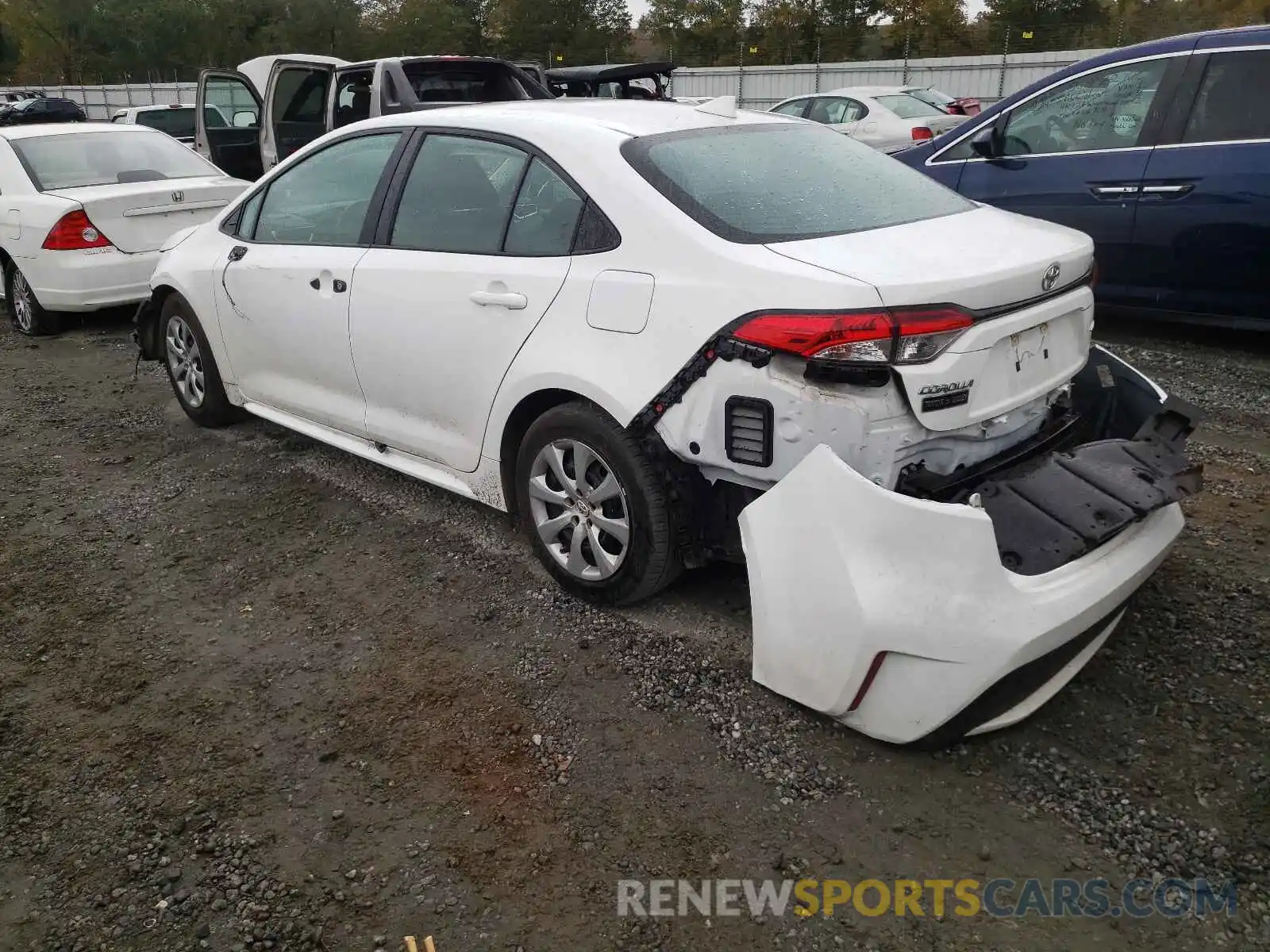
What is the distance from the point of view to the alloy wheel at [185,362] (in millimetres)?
5293

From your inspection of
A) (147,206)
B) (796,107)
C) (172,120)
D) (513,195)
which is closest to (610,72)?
(147,206)

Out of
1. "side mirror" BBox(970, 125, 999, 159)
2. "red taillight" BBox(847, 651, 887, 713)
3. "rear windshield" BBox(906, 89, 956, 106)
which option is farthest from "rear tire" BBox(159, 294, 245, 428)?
"rear windshield" BBox(906, 89, 956, 106)

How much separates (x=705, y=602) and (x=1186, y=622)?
158 centimetres

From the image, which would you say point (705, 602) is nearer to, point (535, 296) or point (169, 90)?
point (535, 296)

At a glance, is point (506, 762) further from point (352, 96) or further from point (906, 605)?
point (352, 96)

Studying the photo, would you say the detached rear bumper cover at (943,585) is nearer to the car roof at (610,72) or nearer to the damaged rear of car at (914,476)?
the damaged rear of car at (914,476)

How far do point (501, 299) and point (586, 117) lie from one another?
73 cm

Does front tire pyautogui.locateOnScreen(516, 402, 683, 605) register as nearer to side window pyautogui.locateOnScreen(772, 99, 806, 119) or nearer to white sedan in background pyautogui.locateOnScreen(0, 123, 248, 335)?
white sedan in background pyautogui.locateOnScreen(0, 123, 248, 335)

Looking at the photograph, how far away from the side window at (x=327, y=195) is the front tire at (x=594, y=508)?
1.39 metres

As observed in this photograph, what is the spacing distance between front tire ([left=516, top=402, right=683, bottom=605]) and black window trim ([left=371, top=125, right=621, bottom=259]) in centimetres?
57

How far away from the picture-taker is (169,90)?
3397 centimetres

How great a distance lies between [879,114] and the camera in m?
13.1

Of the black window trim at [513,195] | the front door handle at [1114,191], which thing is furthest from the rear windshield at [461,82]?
the black window trim at [513,195]

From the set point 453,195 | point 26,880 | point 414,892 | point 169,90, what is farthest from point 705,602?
point 169,90
